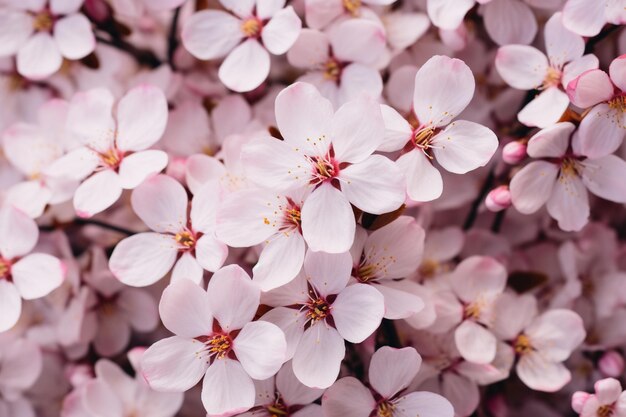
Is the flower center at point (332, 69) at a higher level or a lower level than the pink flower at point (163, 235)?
higher

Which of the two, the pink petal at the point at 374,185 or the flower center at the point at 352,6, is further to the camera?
the flower center at the point at 352,6

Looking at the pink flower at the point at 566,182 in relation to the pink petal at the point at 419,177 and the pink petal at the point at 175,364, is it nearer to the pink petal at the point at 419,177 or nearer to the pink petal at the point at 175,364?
the pink petal at the point at 419,177

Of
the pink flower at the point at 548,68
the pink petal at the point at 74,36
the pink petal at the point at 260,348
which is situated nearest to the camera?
the pink petal at the point at 260,348

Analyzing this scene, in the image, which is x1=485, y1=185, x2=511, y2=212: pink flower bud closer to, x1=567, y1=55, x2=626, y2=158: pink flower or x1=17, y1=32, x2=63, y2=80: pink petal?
x1=567, y1=55, x2=626, y2=158: pink flower

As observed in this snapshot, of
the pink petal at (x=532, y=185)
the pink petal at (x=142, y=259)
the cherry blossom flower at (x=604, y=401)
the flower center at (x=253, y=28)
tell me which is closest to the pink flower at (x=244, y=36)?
the flower center at (x=253, y=28)

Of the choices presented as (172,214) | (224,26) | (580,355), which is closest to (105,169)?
(172,214)

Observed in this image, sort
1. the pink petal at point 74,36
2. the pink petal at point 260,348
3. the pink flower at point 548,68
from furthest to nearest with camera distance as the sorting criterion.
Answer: the pink petal at point 74,36 < the pink flower at point 548,68 < the pink petal at point 260,348
